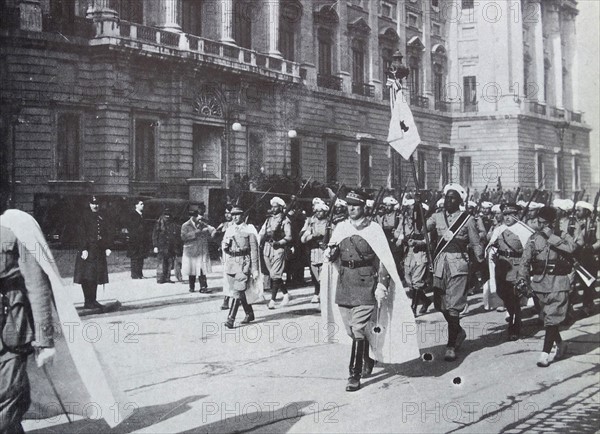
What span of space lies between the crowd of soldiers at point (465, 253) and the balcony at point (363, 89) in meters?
3.64

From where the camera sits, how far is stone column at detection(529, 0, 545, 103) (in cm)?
2422

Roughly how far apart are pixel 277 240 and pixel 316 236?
0.76 metres

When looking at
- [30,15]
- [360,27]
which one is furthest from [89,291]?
[360,27]

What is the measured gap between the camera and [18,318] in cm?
399

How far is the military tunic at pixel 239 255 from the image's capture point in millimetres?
9758

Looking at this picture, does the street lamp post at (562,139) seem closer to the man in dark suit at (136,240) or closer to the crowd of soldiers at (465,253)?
the crowd of soldiers at (465,253)

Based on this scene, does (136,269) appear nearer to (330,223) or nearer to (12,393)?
(330,223)

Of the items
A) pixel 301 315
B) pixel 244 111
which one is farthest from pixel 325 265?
pixel 244 111

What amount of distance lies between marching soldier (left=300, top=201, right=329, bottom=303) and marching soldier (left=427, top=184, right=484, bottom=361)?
3.97 meters

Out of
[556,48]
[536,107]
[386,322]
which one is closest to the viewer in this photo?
[386,322]

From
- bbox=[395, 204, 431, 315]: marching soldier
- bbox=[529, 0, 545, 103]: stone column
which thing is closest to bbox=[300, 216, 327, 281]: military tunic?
bbox=[395, 204, 431, 315]: marching soldier

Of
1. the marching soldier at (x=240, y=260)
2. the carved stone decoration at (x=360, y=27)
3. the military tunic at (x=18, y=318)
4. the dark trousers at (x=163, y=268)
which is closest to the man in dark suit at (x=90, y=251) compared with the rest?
the marching soldier at (x=240, y=260)

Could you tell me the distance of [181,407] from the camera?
5766 mm

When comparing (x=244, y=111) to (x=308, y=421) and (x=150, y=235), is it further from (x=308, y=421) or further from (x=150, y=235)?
(x=308, y=421)
